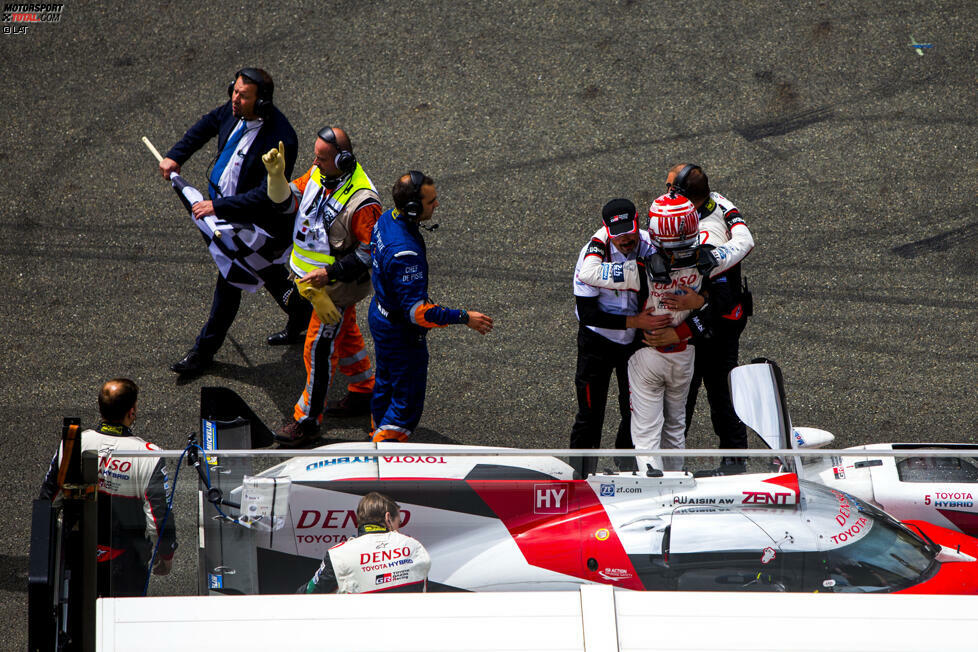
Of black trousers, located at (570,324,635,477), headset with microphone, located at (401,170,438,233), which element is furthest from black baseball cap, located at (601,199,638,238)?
headset with microphone, located at (401,170,438,233)

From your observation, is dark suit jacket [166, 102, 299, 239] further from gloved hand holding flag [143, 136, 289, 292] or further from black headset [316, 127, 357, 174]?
black headset [316, 127, 357, 174]

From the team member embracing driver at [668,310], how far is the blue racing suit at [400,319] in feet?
2.72

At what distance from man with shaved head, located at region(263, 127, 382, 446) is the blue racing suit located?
0.30 meters

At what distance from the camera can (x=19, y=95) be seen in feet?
27.7

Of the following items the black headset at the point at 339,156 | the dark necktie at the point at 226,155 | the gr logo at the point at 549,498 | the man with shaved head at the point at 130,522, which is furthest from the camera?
the dark necktie at the point at 226,155

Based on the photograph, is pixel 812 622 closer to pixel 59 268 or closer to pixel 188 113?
pixel 59 268

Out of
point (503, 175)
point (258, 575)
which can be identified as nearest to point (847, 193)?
point (503, 175)

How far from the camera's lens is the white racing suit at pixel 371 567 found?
329cm

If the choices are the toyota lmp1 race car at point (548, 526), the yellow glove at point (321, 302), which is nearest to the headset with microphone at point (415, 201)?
the yellow glove at point (321, 302)

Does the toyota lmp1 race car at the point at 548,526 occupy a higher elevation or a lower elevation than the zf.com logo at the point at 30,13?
lower

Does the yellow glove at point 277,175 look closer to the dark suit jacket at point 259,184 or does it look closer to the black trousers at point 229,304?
the dark suit jacket at point 259,184

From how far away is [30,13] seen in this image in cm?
923

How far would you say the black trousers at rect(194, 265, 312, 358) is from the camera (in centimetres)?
620

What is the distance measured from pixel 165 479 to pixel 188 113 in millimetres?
5554
